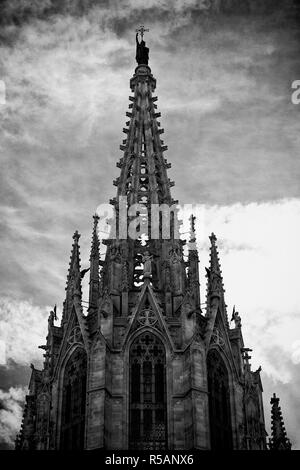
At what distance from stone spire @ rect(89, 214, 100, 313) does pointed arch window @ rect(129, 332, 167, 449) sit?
5513mm

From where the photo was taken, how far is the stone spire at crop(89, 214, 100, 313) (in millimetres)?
66875

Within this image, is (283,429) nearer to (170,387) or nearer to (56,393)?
(170,387)

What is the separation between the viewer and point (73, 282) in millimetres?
67125

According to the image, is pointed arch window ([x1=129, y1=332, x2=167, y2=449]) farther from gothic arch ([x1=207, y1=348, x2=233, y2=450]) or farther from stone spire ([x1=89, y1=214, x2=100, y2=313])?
stone spire ([x1=89, y1=214, x2=100, y2=313])

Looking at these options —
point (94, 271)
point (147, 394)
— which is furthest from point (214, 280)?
point (147, 394)

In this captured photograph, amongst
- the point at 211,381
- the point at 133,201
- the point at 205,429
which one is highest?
the point at 133,201

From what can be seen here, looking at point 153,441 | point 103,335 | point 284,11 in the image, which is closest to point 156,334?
point 103,335

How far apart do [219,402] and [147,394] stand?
427 cm

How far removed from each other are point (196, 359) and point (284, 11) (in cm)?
2088

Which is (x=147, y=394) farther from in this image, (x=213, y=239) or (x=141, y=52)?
(x=141, y=52)
